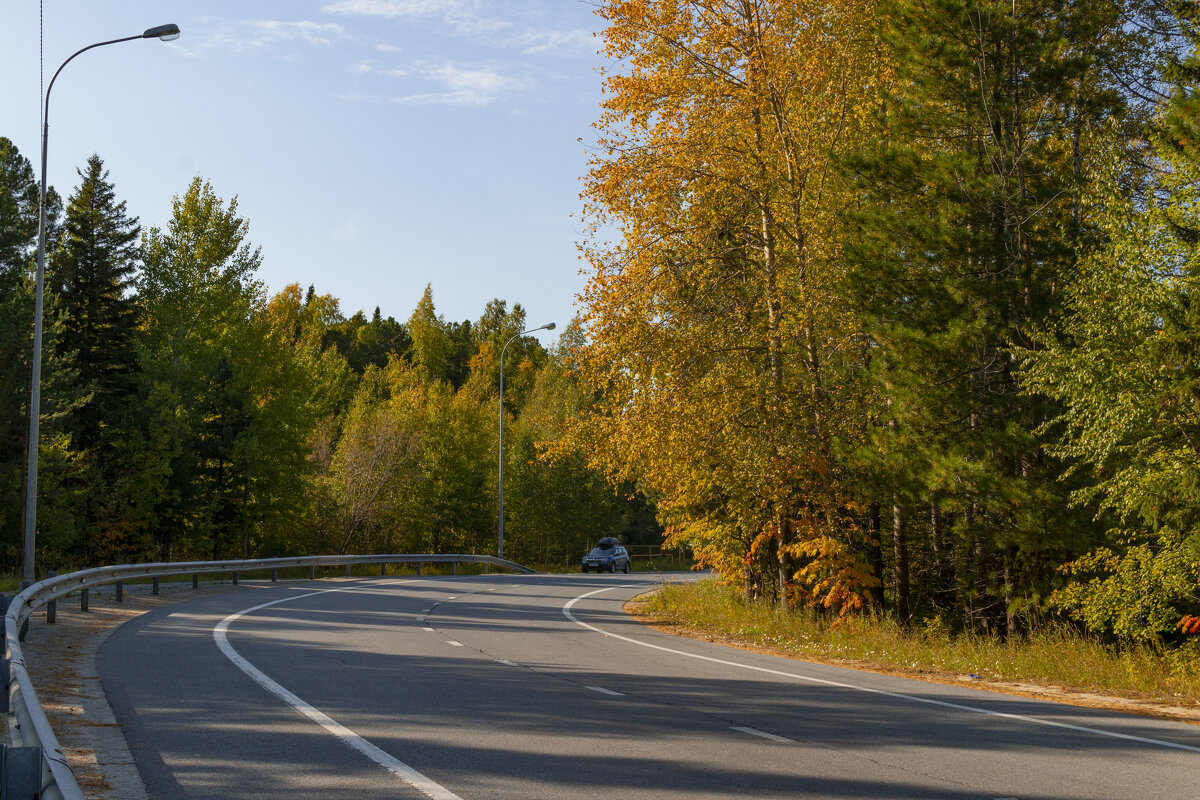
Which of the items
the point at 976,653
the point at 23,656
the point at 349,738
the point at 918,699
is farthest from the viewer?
the point at 976,653

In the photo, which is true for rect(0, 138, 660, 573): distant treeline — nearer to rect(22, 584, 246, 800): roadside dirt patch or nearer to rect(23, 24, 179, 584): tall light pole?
rect(23, 24, 179, 584): tall light pole

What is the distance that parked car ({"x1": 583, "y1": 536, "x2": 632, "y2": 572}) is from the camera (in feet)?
172

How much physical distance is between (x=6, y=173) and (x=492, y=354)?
200ft

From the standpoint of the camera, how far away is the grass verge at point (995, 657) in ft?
38.5

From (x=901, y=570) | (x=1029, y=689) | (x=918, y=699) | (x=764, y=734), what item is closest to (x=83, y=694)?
(x=764, y=734)

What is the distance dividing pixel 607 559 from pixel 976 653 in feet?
127

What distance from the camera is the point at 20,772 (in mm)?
4758

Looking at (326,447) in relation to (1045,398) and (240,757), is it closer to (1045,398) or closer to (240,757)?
(1045,398)

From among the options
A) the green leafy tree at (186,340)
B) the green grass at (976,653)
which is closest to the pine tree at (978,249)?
the green grass at (976,653)

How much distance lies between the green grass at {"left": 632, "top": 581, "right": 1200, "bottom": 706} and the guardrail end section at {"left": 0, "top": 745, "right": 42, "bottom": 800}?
11059mm

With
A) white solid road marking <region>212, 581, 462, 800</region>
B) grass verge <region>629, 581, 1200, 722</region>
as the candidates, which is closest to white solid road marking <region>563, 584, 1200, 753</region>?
grass verge <region>629, 581, 1200, 722</region>

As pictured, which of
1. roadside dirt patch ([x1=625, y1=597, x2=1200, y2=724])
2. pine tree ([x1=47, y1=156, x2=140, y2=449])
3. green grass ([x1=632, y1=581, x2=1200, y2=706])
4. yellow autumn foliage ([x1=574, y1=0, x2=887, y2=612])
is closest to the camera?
roadside dirt patch ([x1=625, y1=597, x2=1200, y2=724])

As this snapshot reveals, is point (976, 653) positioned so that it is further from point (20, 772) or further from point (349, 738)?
point (20, 772)

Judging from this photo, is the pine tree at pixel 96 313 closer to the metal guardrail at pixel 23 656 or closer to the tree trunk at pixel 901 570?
the metal guardrail at pixel 23 656
